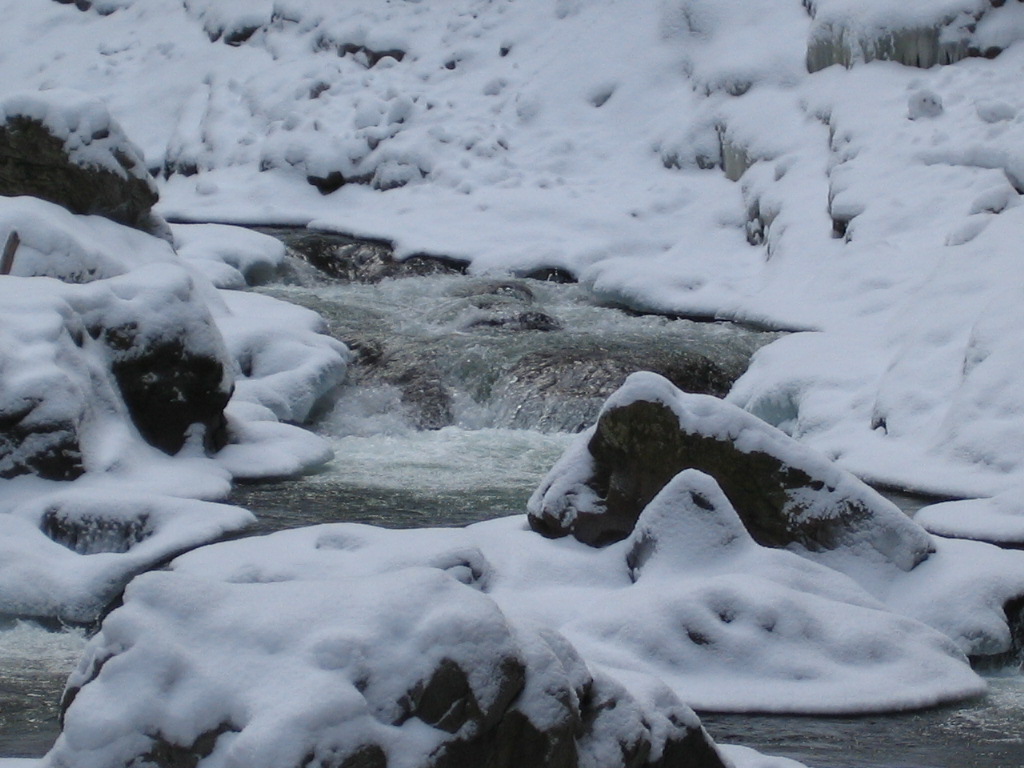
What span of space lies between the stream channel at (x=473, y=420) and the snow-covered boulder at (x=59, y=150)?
2.52 meters

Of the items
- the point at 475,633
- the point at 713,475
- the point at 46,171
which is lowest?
the point at 713,475

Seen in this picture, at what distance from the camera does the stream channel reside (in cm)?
479

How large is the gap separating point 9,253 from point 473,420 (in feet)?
12.5

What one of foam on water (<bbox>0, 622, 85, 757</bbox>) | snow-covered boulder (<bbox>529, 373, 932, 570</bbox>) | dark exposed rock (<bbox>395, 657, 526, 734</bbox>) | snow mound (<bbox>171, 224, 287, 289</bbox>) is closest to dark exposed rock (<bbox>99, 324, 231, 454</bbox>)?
foam on water (<bbox>0, 622, 85, 757</bbox>)

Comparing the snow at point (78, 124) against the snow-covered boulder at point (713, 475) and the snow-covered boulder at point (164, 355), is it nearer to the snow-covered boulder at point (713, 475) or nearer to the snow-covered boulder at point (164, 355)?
the snow-covered boulder at point (164, 355)

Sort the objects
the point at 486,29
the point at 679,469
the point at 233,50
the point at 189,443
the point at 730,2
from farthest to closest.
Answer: the point at 233,50, the point at 486,29, the point at 730,2, the point at 189,443, the point at 679,469

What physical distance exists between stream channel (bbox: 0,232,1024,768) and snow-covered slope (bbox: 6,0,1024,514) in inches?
33.4

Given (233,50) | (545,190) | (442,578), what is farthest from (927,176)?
(233,50)

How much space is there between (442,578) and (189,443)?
5.86 m

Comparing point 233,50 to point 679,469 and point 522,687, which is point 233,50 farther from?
point 522,687

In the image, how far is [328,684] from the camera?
299 cm

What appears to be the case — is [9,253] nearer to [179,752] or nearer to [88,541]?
[88,541]

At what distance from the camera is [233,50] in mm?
23812

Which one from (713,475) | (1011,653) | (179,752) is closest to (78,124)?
(713,475)
